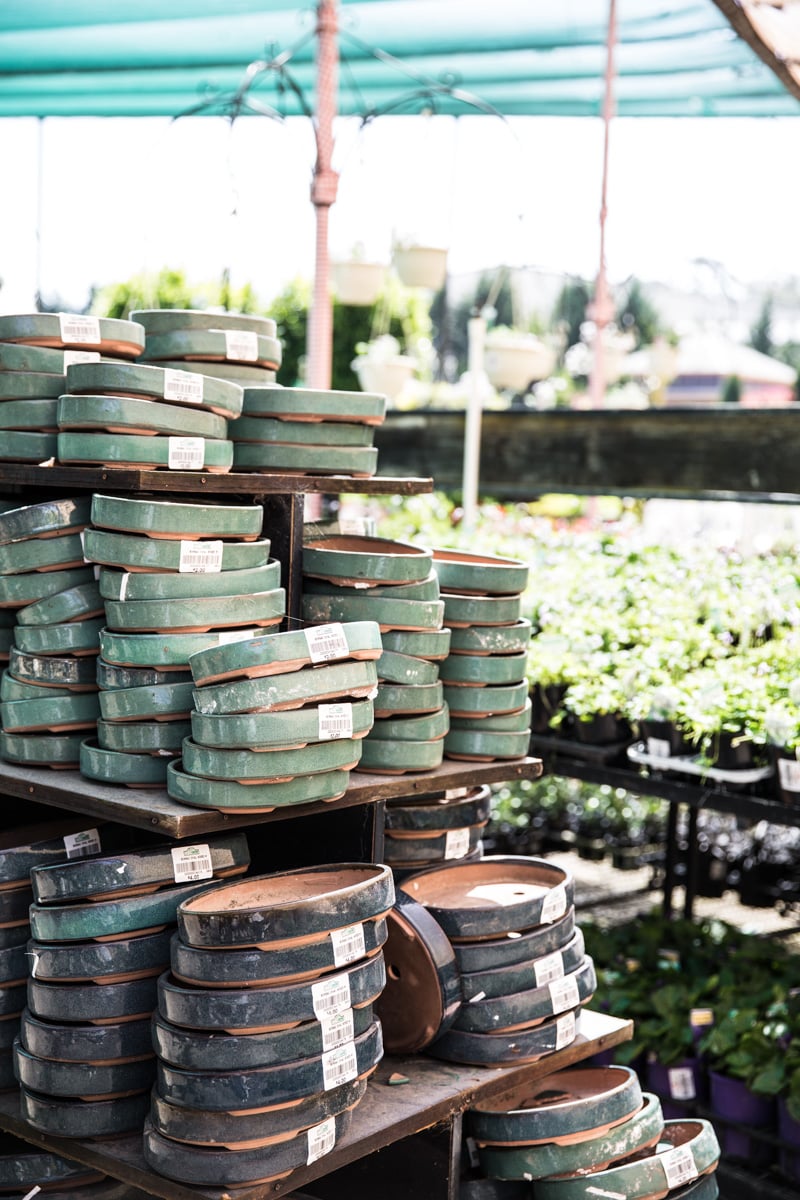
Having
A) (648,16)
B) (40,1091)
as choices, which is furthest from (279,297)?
(40,1091)

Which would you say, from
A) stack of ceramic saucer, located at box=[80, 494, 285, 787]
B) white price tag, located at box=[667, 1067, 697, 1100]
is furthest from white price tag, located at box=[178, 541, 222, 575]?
white price tag, located at box=[667, 1067, 697, 1100]

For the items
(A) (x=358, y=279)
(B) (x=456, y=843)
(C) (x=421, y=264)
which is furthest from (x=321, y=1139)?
(A) (x=358, y=279)

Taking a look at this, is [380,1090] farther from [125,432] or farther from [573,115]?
[573,115]

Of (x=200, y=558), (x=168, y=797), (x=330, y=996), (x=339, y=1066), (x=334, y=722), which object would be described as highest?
(x=200, y=558)

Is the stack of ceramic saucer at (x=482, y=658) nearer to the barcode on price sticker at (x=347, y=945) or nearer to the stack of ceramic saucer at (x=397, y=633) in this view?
the stack of ceramic saucer at (x=397, y=633)

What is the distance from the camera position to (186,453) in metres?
2.07

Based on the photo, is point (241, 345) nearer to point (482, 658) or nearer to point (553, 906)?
point (482, 658)

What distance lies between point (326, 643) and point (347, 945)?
0.44m

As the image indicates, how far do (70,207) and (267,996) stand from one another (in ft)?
30.6

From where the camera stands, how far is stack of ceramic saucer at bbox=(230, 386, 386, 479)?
226 centimetres

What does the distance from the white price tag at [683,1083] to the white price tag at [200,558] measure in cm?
175

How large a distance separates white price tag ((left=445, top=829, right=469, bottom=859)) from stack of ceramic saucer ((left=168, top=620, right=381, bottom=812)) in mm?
623

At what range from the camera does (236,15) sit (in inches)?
225

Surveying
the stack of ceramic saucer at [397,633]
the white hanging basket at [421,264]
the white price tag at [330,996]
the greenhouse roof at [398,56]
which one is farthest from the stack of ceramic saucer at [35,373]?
the white hanging basket at [421,264]
